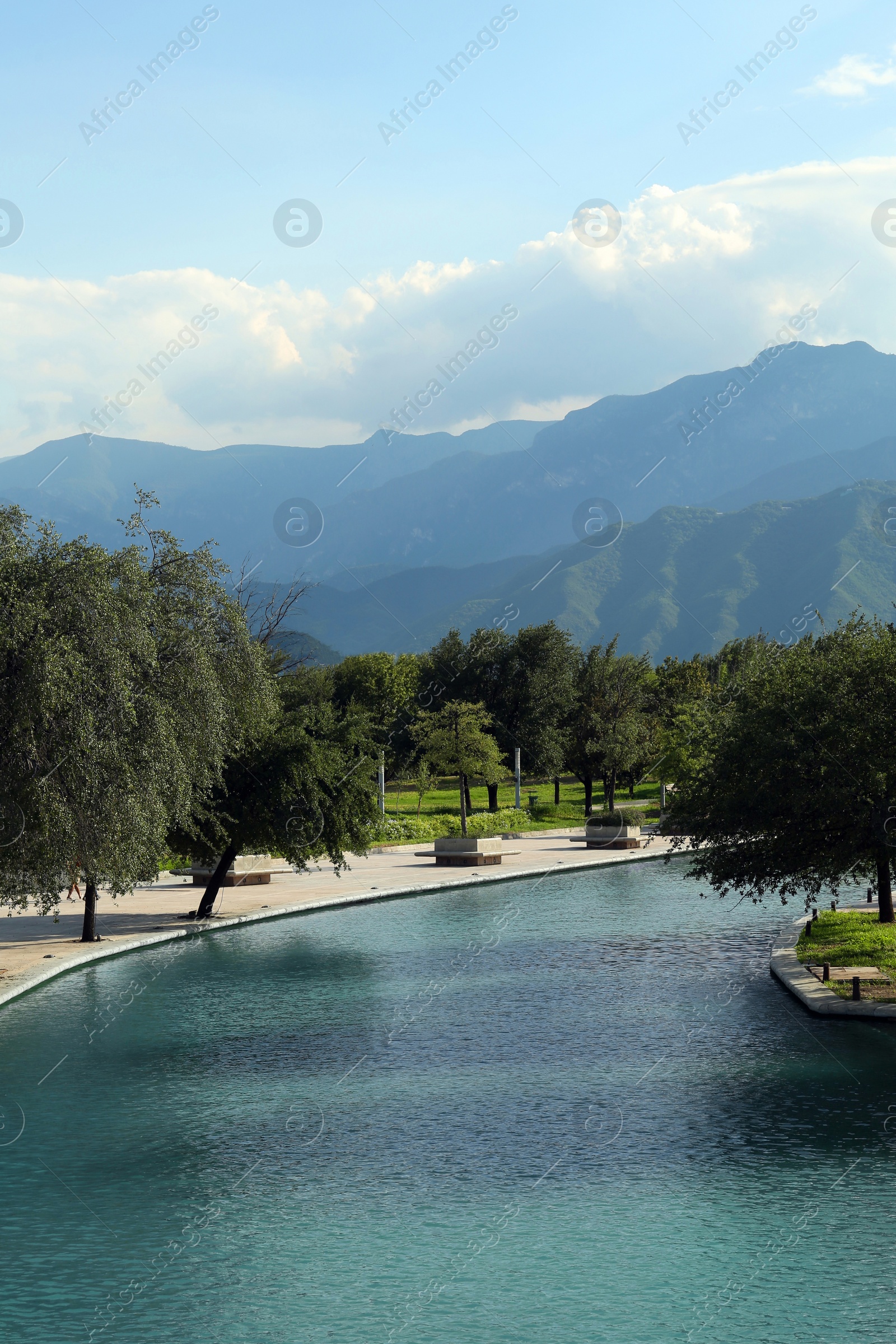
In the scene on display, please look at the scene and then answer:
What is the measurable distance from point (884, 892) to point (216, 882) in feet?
56.9

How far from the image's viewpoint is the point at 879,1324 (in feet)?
35.0

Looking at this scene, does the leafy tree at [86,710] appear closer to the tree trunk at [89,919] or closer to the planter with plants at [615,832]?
the tree trunk at [89,919]

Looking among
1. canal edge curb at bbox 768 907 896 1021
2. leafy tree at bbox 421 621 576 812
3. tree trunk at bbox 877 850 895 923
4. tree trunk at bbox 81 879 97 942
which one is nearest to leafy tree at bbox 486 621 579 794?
leafy tree at bbox 421 621 576 812

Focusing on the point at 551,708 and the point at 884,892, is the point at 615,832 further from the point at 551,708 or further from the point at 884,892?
the point at 884,892

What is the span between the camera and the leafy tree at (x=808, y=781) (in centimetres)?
2380

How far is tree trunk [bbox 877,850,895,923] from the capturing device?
27000 millimetres

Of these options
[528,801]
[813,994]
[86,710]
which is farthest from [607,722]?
[86,710]

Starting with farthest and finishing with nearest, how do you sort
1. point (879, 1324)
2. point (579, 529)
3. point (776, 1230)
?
point (579, 529), point (776, 1230), point (879, 1324)

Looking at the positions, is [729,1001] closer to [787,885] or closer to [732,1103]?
[787,885]

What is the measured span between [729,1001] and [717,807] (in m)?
4.19

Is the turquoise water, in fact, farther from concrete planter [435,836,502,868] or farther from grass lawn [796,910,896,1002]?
concrete planter [435,836,502,868]

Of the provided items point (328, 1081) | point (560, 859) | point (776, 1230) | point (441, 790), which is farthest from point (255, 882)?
point (441, 790)

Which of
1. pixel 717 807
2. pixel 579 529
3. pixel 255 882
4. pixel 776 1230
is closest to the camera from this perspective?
pixel 776 1230

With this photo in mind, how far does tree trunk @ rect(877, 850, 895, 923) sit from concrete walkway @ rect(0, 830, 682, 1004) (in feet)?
27.6
